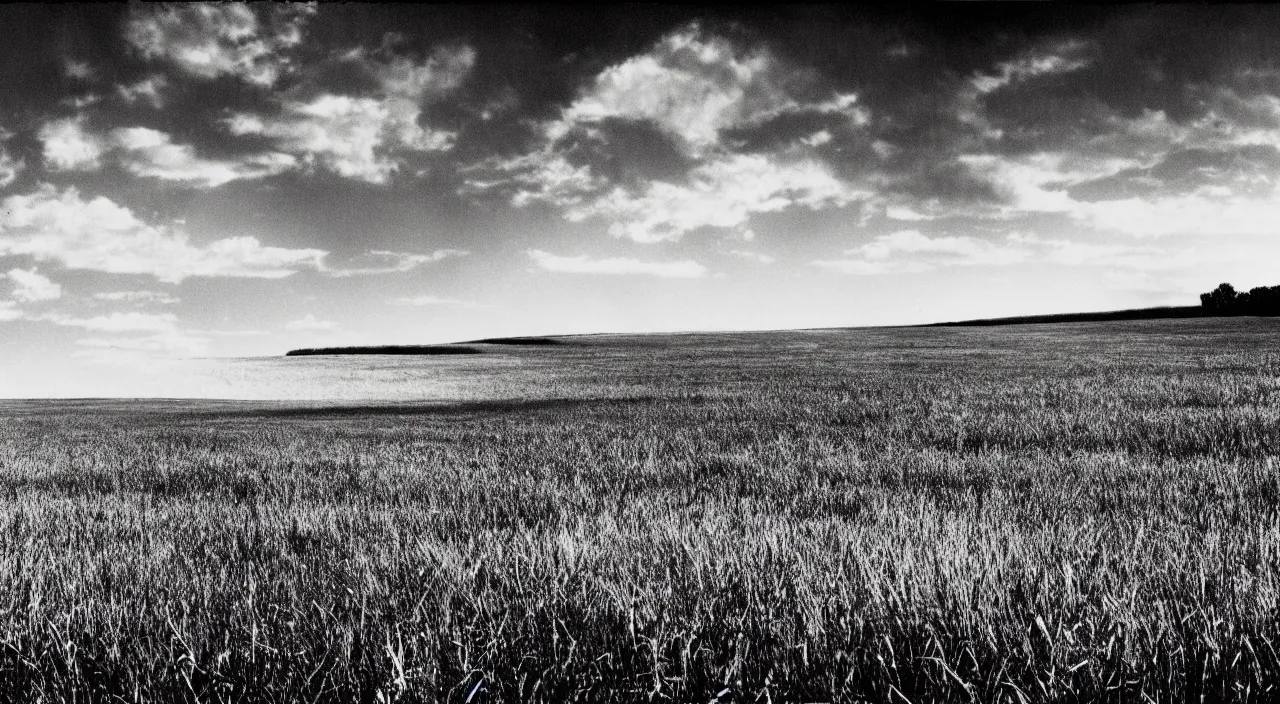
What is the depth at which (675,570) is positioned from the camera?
357cm

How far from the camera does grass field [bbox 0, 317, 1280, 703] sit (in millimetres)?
2287

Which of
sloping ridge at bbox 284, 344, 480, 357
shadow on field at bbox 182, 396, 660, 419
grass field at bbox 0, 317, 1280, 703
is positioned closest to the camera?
grass field at bbox 0, 317, 1280, 703

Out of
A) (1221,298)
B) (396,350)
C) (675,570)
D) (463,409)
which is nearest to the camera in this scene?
(675,570)

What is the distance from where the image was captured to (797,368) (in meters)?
38.9

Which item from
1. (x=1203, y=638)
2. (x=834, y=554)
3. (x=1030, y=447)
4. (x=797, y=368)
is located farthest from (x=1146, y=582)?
(x=797, y=368)

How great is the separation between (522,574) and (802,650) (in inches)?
55.4

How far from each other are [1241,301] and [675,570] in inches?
4451

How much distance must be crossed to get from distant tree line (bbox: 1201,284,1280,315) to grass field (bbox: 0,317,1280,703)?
98275 millimetres

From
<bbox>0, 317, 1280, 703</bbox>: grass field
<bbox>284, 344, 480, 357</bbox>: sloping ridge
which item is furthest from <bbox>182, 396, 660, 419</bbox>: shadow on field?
<bbox>284, 344, 480, 357</bbox>: sloping ridge

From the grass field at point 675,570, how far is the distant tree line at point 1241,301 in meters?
98.3

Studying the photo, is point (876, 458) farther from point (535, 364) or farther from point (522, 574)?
point (535, 364)

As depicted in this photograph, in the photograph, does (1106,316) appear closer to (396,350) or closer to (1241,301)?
A: (1241,301)

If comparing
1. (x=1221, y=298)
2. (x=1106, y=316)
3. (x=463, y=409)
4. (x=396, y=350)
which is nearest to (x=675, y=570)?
(x=463, y=409)

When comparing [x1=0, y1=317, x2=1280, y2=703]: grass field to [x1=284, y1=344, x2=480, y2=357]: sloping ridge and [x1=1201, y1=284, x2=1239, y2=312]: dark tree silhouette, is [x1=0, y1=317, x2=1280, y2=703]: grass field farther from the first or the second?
[x1=1201, y1=284, x2=1239, y2=312]: dark tree silhouette
